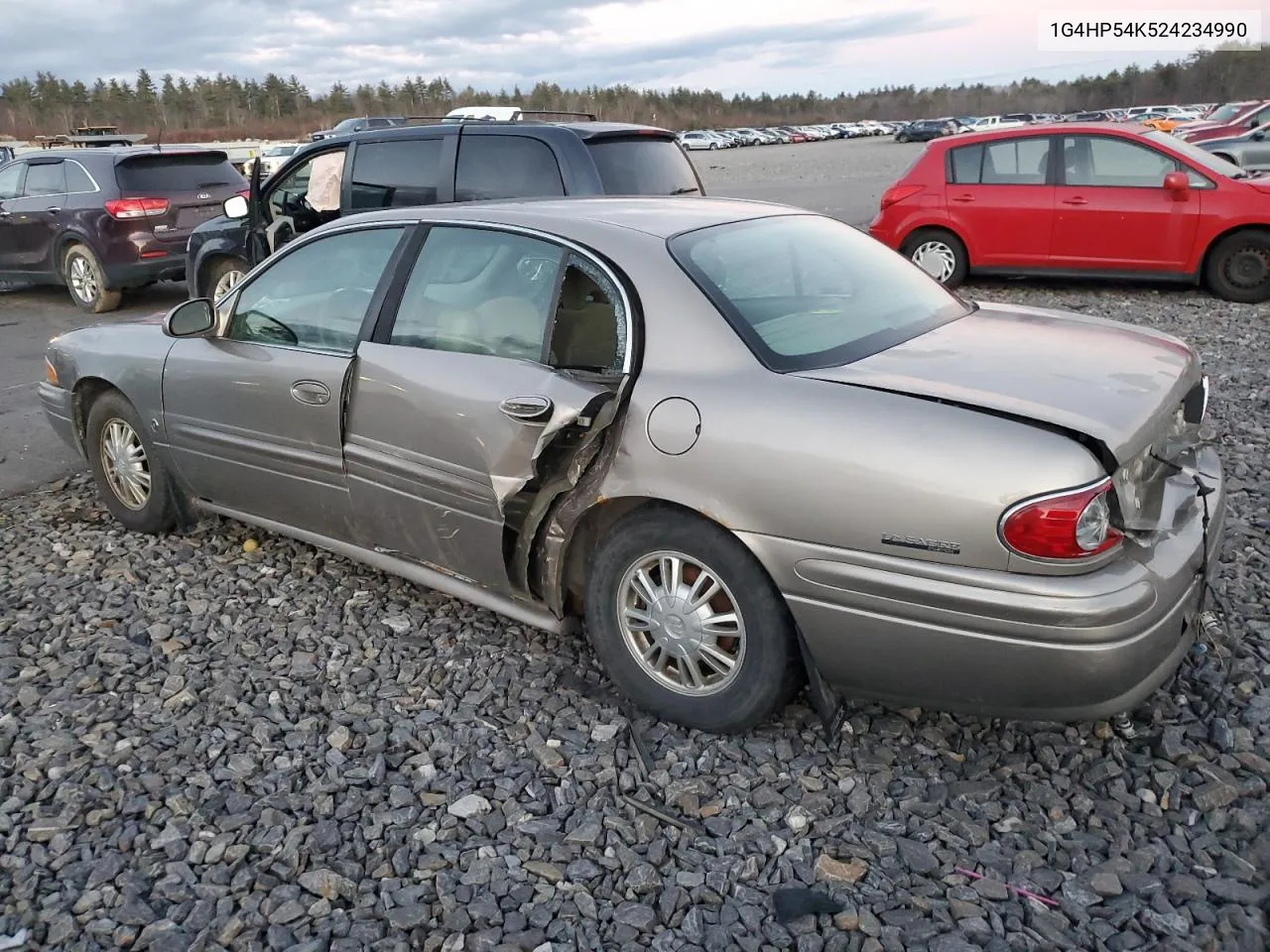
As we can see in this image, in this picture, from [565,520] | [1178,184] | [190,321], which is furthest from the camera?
[1178,184]

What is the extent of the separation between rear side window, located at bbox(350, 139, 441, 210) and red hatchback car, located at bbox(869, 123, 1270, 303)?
468 centimetres

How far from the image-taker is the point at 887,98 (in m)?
Answer: 120

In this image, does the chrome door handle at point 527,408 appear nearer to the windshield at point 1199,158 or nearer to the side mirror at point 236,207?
the side mirror at point 236,207

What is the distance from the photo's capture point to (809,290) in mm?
3408

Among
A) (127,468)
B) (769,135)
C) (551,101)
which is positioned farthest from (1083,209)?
(551,101)

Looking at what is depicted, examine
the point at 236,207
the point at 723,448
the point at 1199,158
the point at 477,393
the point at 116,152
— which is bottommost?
the point at 723,448

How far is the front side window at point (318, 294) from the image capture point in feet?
12.6

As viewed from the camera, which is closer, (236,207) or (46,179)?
(236,207)

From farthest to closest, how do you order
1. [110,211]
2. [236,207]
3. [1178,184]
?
[110,211]
[1178,184]
[236,207]

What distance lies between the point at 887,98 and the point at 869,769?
128 m

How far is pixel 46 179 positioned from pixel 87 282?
125 cm

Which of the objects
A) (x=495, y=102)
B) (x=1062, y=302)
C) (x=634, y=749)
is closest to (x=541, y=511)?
(x=634, y=749)

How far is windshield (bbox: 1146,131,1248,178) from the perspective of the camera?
9.23 m

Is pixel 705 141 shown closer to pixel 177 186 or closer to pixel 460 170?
pixel 177 186
